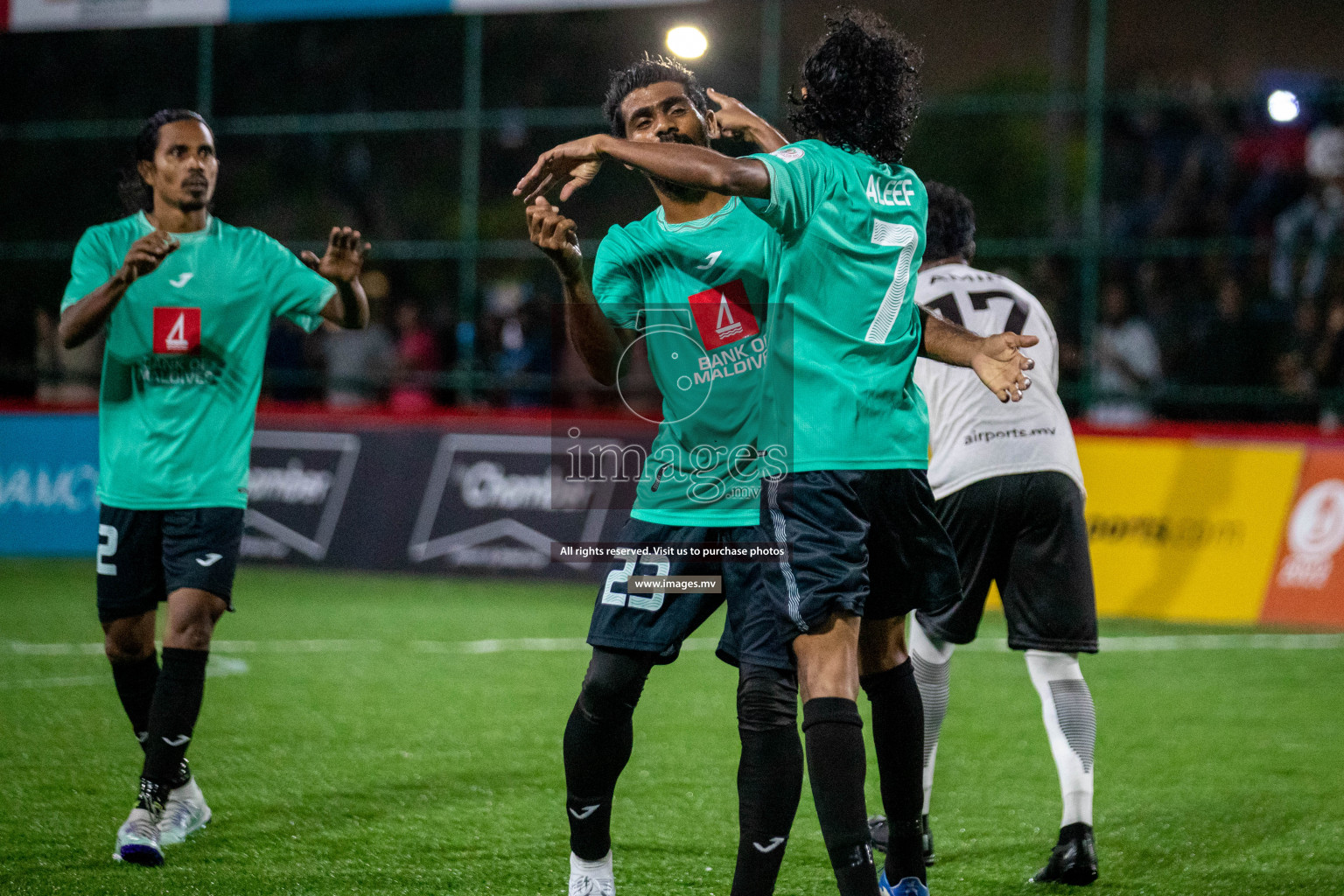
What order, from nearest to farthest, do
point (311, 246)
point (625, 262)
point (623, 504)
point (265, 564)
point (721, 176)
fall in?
1. point (721, 176)
2. point (625, 262)
3. point (623, 504)
4. point (265, 564)
5. point (311, 246)

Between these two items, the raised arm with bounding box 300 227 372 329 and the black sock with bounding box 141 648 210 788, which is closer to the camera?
the black sock with bounding box 141 648 210 788

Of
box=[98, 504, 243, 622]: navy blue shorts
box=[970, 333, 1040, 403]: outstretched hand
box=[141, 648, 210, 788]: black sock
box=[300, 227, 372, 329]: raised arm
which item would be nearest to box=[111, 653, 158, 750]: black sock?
box=[98, 504, 243, 622]: navy blue shorts

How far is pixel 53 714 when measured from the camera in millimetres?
6812

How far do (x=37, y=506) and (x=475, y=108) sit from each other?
19.4 ft

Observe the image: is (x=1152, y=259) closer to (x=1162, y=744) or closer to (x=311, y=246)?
(x=1162, y=744)

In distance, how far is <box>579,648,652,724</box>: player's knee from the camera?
156 inches

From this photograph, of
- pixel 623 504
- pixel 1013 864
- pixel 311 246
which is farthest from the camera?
pixel 311 246

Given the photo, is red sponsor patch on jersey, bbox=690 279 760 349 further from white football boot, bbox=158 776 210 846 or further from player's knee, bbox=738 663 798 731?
white football boot, bbox=158 776 210 846

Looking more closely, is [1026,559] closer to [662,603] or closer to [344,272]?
[662,603]

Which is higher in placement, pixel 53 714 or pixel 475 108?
pixel 475 108

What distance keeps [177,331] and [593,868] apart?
226 centimetres

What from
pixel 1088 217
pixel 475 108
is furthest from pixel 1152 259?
pixel 475 108

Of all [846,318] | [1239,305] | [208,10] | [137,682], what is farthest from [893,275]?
[208,10]

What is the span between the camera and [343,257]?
16.1 feet
